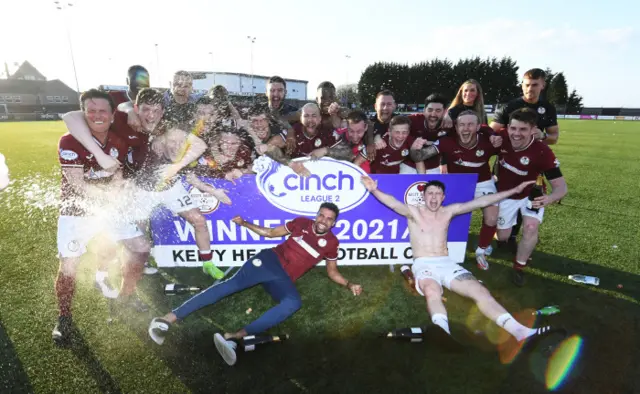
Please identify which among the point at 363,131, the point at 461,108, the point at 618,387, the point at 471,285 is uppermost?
the point at 461,108

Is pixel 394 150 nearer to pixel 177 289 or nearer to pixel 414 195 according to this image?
pixel 414 195

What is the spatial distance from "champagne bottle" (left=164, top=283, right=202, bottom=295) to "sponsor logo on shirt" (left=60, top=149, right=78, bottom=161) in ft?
5.81

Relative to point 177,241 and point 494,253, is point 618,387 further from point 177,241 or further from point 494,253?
→ point 177,241

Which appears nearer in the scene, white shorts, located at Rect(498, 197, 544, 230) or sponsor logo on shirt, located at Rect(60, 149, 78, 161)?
sponsor logo on shirt, located at Rect(60, 149, 78, 161)

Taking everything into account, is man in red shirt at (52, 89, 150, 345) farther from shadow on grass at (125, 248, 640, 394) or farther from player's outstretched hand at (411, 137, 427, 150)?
player's outstretched hand at (411, 137, 427, 150)

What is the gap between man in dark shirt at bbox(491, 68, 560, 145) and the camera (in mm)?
5223

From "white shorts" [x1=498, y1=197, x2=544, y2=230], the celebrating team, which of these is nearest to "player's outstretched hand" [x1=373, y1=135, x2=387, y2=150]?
the celebrating team

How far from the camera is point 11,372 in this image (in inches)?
115

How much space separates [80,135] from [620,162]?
58.4ft

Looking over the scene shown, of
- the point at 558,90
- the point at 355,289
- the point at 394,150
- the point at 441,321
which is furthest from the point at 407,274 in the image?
the point at 558,90

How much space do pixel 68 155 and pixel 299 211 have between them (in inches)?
103

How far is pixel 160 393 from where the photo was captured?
276 centimetres

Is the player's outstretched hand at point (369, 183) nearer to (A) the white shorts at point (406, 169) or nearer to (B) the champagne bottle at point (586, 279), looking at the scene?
(A) the white shorts at point (406, 169)

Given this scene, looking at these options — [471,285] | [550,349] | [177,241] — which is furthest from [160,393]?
[550,349]
